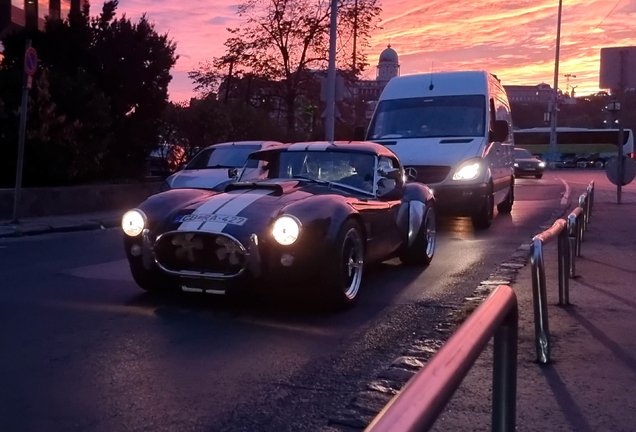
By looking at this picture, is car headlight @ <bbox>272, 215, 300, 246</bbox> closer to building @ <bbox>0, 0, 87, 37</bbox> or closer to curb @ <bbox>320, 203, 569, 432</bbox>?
curb @ <bbox>320, 203, 569, 432</bbox>

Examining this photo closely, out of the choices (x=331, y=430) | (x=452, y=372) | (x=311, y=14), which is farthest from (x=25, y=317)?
(x=311, y=14)

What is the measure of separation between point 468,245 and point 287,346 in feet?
20.6

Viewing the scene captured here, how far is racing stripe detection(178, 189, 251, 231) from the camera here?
6.28m

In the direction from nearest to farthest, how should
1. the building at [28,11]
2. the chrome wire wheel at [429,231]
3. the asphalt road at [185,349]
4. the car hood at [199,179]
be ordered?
the asphalt road at [185,349]
the chrome wire wheel at [429,231]
the car hood at [199,179]
the building at [28,11]

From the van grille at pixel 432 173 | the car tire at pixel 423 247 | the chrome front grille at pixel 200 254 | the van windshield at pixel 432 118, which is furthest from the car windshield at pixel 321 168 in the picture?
the van windshield at pixel 432 118

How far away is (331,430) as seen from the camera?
4090 mm

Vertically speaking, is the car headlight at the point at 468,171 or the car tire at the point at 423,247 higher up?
the car headlight at the point at 468,171

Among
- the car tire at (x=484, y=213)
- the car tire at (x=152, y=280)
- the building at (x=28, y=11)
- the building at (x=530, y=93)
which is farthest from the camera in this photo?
the building at (x=530, y=93)

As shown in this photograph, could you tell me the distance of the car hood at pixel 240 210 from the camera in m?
6.20

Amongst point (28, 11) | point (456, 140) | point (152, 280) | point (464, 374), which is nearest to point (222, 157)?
point (456, 140)

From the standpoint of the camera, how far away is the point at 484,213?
529 inches

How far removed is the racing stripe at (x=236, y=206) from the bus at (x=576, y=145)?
61864 millimetres

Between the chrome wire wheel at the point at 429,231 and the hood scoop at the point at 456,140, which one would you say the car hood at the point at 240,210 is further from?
the hood scoop at the point at 456,140

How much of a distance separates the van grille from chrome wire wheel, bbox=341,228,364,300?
6.06 metres
